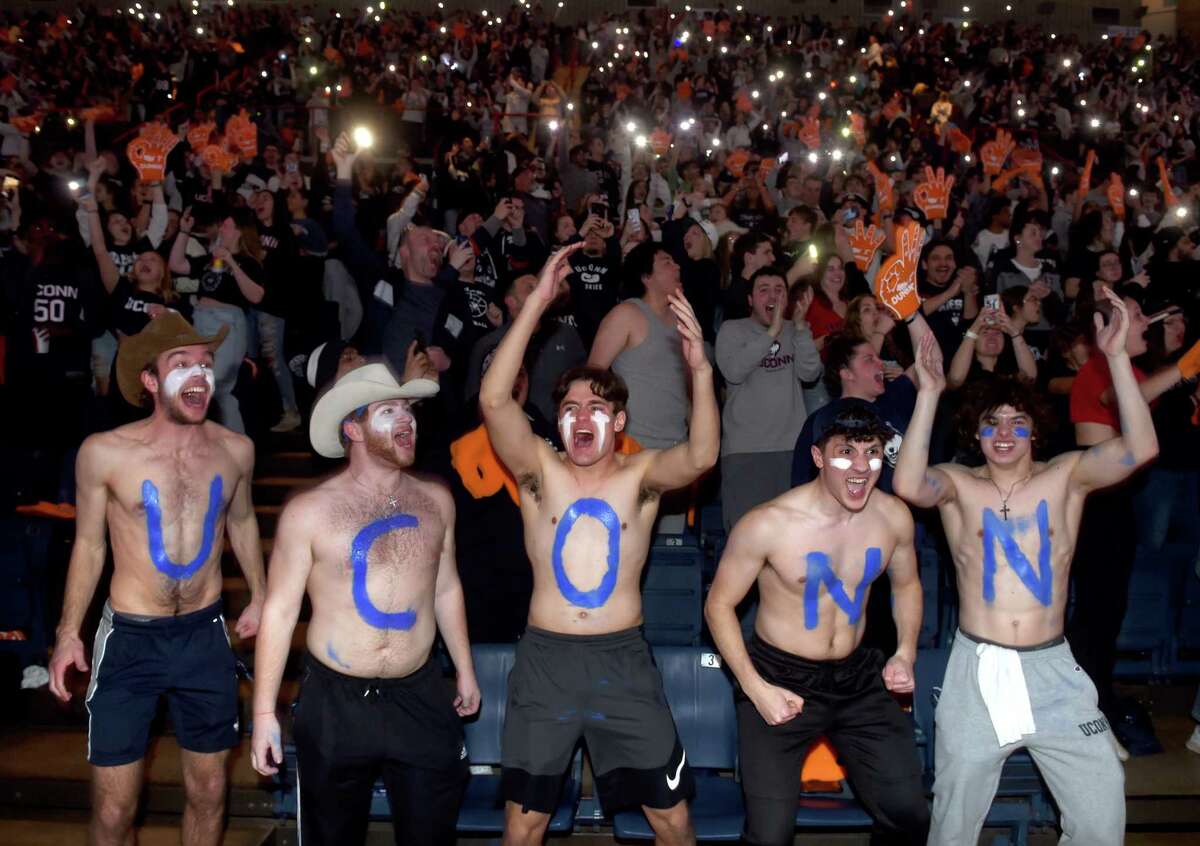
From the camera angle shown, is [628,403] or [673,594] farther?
[628,403]

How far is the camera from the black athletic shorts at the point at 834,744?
4.68m

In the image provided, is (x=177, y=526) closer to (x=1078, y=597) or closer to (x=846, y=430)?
(x=846, y=430)

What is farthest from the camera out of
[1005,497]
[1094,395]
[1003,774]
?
[1094,395]

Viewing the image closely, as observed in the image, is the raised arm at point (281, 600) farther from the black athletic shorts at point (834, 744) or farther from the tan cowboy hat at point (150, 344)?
the black athletic shorts at point (834, 744)

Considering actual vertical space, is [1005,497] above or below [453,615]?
above

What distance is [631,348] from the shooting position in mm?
6895

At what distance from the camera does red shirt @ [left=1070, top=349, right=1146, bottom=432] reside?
5973mm

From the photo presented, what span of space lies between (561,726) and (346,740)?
87cm

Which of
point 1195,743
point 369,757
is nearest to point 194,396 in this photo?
point 369,757

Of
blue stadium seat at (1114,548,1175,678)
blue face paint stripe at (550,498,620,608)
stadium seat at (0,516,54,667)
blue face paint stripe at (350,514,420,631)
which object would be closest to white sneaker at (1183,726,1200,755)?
blue stadium seat at (1114,548,1175,678)

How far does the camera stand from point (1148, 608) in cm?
677

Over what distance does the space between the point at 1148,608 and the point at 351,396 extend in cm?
493

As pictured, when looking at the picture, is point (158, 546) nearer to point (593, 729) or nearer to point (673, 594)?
point (593, 729)

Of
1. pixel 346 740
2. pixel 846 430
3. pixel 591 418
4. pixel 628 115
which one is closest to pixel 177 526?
pixel 346 740
